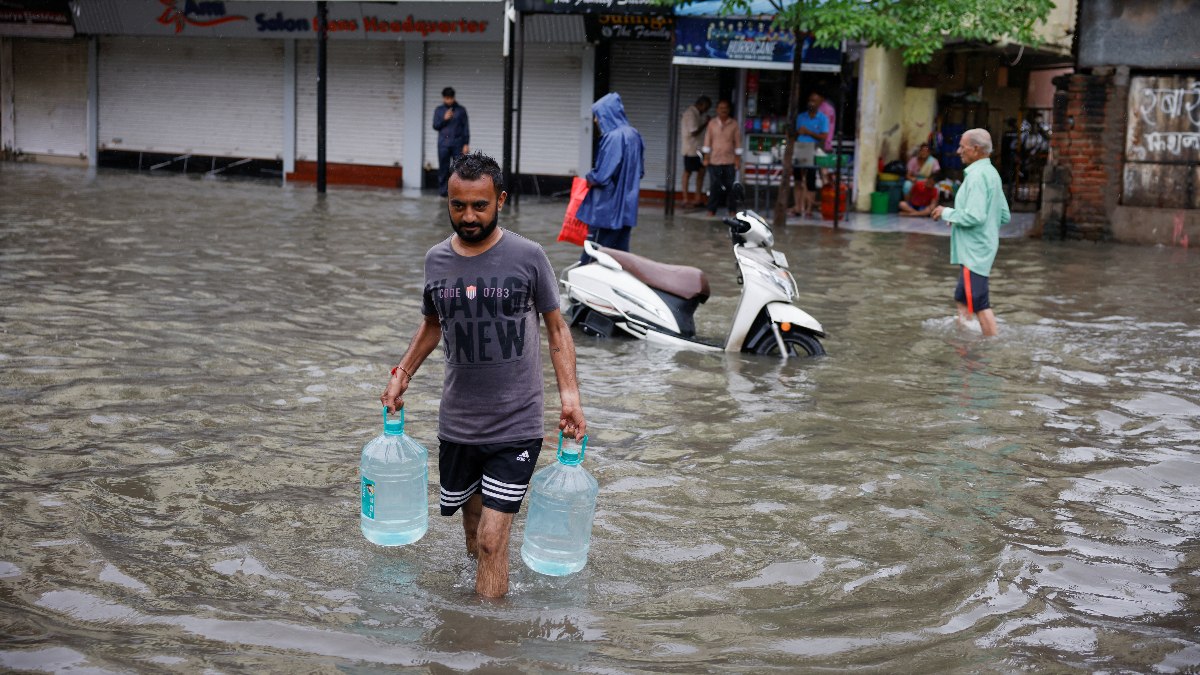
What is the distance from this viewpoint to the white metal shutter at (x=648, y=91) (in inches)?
962

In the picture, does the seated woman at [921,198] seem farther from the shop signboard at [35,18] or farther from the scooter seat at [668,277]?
the shop signboard at [35,18]

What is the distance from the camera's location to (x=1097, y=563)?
5.33 m

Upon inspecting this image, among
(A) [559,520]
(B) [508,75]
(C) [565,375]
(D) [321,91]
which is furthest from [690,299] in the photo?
(D) [321,91]

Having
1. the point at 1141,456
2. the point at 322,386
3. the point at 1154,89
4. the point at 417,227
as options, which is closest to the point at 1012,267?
the point at 1154,89

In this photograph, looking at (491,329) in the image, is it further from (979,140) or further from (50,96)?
(50,96)

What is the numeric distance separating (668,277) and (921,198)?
44.2ft

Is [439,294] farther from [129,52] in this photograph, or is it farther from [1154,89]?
[129,52]

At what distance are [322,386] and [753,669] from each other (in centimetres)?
451

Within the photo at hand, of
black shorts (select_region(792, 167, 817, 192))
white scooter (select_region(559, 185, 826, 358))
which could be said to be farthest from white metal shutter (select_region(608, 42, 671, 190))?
white scooter (select_region(559, 185, 826, 358))

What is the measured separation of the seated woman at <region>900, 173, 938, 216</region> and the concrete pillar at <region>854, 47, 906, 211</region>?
634 millimetres

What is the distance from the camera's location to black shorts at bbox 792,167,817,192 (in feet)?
70.7

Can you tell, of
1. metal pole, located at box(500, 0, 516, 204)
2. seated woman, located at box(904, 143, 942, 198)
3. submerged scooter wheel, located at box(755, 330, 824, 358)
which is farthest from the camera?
seated woman, located at box(904, 143, 942, 198)

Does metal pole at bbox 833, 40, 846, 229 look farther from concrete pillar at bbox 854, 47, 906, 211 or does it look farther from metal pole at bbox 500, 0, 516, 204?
metal pole at bbox 500, 0, 516, 204

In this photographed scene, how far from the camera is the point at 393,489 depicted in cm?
502
